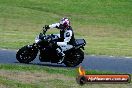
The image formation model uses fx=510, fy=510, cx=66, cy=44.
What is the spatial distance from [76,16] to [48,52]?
33310 mm

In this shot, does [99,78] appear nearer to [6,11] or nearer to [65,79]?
[65,79]

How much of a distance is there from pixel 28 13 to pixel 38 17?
1.77 meters

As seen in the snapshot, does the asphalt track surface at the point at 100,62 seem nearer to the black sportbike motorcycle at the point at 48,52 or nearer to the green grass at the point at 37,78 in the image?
the black sportbike motorcycle at the point at 48,52

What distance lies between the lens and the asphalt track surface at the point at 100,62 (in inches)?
719

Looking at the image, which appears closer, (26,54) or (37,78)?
(37,78)

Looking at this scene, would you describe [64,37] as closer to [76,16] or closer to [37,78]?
[37,78]

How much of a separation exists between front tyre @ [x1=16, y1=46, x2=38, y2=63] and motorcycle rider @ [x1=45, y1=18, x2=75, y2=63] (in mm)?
885

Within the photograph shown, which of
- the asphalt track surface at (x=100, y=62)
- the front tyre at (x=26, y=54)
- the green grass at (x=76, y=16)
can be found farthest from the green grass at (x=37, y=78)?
the green grass at (x=76, y=16)

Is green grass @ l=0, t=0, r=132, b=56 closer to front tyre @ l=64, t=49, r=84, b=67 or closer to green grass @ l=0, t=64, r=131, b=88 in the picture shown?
front tyre @ l=64, t=49, r=84, b=67

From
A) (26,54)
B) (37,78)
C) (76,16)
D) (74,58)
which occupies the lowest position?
(76,16)

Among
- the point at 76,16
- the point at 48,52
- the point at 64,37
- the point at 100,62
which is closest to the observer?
the point at 64,37

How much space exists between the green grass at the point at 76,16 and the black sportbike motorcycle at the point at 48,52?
19601 millimetres

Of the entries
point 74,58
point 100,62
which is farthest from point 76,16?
point 74,58

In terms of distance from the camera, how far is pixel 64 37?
18.1 m
